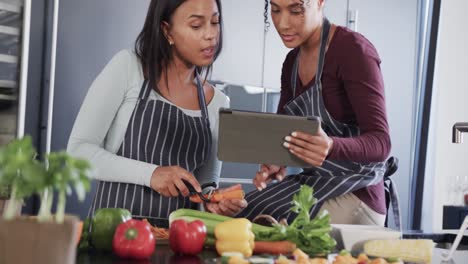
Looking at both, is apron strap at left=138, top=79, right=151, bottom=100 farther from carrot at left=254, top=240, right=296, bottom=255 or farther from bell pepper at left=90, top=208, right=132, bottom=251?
carrot at left=254, top=240, right=296, bottom=255

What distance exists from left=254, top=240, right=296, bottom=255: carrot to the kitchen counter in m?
0.11

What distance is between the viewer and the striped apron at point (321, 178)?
2.00m

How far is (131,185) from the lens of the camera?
7.12 feet

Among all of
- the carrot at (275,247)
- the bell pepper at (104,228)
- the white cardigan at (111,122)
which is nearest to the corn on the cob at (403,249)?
the carrot at (275,247)

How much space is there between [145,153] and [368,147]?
71 cm

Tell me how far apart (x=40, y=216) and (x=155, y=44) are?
135 centimetres

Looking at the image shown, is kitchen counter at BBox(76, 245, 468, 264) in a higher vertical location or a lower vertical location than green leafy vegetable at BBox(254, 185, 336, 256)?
lower

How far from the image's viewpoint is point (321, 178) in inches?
79.9

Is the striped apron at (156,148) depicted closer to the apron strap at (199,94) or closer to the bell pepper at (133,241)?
the apron strap at (199,94)

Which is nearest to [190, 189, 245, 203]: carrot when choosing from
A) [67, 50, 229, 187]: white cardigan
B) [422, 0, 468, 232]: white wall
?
[67, 50, 229, 187]: white cardigan

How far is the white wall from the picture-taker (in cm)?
458

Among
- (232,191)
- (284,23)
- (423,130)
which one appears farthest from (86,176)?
(423,130)

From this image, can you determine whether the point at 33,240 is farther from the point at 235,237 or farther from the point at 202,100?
the point at 202,100

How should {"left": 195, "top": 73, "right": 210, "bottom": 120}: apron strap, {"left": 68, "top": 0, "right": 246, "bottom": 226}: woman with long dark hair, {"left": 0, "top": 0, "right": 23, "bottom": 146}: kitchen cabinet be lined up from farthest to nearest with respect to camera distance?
{"left": 0, "top": 0, "right": 23, "bottom": 146}: kitchen cabinet
{"left": 195, "top": 73, "right": 210, "bottom": 120}: apron strap
{"left": 68, "top": 0, "right": 246, "bottom": 226}: woman with long dark hair
